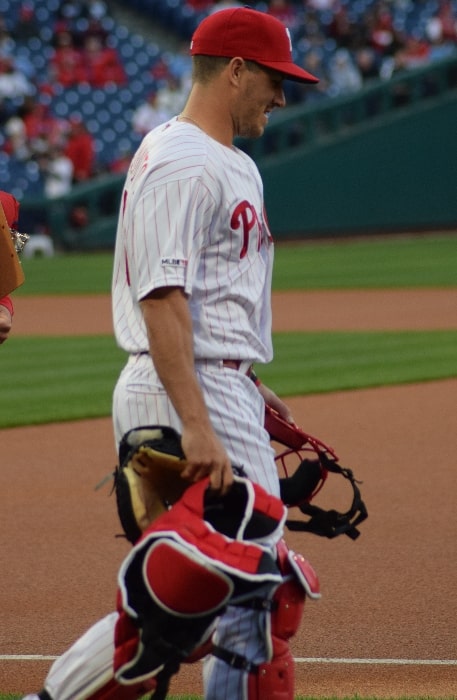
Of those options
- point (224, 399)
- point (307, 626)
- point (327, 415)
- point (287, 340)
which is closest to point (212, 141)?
point (224, 399)

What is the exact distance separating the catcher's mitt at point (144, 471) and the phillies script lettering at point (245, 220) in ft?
1.62

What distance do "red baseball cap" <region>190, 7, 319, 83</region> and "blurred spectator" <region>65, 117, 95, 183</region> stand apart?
2222 cm

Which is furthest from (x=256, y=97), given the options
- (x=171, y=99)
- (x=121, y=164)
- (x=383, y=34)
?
(x=383, y=34)

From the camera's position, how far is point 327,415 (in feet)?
30.5

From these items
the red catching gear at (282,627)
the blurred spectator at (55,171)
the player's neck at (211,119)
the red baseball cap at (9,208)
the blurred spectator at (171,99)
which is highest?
the player's neck at (211,119)

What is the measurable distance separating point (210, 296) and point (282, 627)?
2.66 ft

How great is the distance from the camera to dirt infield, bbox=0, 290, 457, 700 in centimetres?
428

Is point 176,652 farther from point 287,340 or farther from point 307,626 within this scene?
point 287,340

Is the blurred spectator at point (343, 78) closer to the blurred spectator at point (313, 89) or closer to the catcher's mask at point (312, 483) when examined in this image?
the blurred spectator at point (313, 89)

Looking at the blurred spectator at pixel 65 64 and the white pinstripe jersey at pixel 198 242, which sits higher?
the white pinstripe jersey at pixel 198 242

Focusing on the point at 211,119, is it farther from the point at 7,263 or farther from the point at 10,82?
the point at 10,82

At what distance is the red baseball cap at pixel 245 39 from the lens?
3.23 meters

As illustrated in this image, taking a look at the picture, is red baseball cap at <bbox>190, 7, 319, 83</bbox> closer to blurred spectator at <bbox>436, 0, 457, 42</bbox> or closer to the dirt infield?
the dirt infield

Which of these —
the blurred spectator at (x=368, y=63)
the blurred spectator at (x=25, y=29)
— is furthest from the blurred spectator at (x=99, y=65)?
the blurred spectator at (x=368, y=63)
